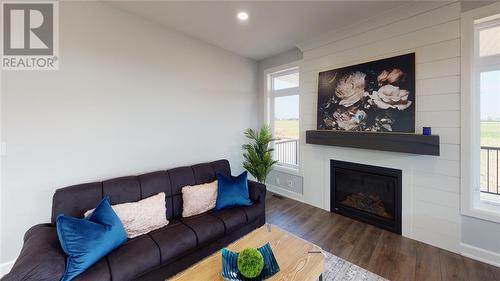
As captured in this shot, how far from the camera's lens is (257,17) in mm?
2586

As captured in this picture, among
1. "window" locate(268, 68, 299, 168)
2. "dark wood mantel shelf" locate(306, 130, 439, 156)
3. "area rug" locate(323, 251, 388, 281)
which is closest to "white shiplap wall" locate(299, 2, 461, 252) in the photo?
"dark wood mantel shelf" locate(306, 130, 439, 156)

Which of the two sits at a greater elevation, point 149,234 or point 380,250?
point 149,234

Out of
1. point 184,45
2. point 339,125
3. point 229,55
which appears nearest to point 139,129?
point 184,45

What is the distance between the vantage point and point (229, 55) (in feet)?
12.1

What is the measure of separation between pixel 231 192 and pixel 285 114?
217 centimetres

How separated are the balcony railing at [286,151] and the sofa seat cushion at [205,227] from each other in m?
2.32

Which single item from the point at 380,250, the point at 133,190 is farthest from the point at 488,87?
the point at 133,190

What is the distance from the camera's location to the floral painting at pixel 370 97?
7.88 feet

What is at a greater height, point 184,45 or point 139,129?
point 184,45

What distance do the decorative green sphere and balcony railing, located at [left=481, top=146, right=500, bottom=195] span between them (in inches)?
104

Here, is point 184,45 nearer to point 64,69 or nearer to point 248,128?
point 64,69

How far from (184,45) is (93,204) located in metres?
2.37

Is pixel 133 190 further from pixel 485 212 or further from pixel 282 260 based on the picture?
pixel 485 212

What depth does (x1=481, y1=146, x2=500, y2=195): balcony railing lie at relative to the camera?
6.99ft
